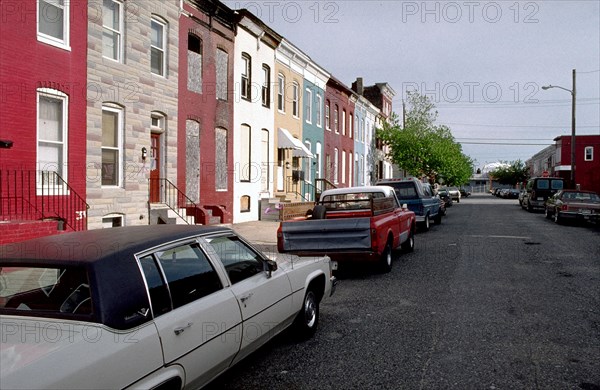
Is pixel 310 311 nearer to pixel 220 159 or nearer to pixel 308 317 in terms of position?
pixel 308 317

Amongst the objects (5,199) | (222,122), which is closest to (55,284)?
(5,199)

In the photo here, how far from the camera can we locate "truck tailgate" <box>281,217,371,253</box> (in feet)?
30.1

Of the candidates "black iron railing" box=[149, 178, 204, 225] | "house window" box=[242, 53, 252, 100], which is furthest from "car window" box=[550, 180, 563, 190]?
"black iron railing" box=[149, 178, 204, 225]

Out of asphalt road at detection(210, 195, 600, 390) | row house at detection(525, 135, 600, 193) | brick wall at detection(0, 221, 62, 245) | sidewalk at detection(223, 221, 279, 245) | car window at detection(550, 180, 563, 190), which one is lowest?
asphalt road at detection(210, 195, 600, 390)

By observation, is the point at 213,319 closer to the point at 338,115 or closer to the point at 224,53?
the point at 224,53

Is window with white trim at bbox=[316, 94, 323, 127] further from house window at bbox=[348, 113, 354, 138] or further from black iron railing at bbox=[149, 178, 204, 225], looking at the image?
black iron railing at bbox=[149, 178, 204, 225]

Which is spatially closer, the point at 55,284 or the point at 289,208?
the point at 55,284

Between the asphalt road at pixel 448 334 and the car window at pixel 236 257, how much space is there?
953 millimetres

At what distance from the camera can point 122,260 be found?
3.36m

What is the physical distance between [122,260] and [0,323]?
2.65 ft

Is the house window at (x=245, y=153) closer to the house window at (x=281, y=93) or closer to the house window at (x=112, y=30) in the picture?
the house window at (x=281, y=93)

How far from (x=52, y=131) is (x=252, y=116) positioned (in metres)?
10.5

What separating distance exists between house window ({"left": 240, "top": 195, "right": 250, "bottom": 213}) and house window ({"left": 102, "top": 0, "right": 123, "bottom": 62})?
27.8 feet

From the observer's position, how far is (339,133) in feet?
116
